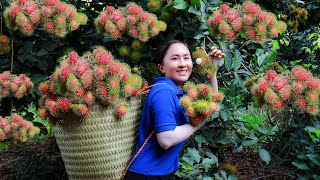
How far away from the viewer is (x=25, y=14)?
85.4 inches

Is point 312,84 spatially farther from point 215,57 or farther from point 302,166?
point 302,166

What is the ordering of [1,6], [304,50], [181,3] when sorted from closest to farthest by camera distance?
[181,3]
[1,6]
[304,50]

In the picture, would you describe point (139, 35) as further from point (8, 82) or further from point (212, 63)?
point (8, 82)

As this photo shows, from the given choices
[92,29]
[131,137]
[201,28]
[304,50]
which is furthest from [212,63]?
[304,50]

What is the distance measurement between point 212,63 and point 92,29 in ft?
2.93

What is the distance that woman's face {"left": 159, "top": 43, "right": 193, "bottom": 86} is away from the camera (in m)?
2.20

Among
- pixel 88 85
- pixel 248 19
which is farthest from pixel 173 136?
pixel 248 19

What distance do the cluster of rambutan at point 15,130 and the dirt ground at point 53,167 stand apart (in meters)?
1.51

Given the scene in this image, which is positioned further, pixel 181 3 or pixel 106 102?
pixel 181 3

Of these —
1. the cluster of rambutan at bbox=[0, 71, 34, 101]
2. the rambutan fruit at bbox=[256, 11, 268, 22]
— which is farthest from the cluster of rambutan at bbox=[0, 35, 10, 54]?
the rambutan fruit at bbox=[256, 11, 268, 22]

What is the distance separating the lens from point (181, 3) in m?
2.41

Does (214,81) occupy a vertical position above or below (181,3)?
below

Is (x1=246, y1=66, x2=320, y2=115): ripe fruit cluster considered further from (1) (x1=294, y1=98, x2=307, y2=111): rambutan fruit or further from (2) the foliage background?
(2) the foliage background

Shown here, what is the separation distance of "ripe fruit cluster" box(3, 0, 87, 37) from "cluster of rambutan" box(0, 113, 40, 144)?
0.39m
